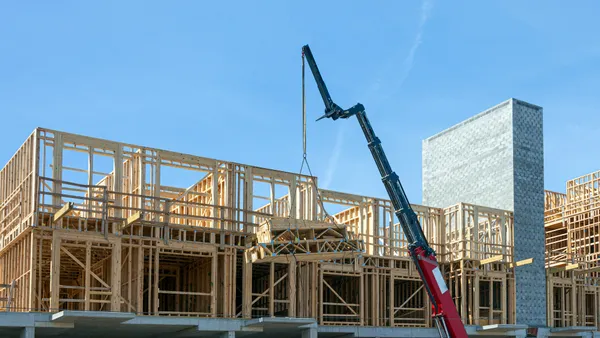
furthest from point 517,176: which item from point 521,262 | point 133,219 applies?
point 133,219

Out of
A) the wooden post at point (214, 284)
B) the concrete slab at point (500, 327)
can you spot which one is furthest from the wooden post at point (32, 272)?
the concrete slab at point (500, 327)

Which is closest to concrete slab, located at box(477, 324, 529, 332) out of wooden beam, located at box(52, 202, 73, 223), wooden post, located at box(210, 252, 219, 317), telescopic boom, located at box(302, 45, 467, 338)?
telescopic boom, located at box(302, 45, 467, 338)

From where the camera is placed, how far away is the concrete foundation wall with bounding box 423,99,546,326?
42156 mm

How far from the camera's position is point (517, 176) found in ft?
141

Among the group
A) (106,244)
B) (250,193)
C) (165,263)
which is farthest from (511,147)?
(106,244)

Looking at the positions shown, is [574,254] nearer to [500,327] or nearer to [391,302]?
[500,327]

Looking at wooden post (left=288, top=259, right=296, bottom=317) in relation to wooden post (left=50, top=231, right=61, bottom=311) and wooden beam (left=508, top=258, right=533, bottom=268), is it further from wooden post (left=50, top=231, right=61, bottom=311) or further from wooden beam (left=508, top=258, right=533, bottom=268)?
wooden beam (left=508, top=258, right=533, bottom=268)

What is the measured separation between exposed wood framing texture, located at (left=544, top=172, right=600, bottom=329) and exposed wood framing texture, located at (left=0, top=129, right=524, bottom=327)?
3648mm

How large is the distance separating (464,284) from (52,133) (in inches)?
735

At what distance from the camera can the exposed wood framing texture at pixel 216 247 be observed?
97.8 feet

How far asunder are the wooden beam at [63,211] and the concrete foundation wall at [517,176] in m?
21.5

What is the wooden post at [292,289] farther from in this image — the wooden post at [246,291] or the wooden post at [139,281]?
the wooden post at [139,281]

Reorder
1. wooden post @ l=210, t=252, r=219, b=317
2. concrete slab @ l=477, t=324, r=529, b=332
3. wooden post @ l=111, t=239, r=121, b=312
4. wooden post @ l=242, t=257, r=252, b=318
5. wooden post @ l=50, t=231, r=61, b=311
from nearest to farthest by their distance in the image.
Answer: wooden post @ l=50, t=231, r=61, b=311
wooden post @ l=111, t=239, r=121, b=312
wooden post @ l=210, t=252, r=219, b=317
wooden post @ l=242, t=257, r=252, b=318
concrete slab @ l=477, t=324, r=529, b=332

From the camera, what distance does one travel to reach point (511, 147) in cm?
4278
